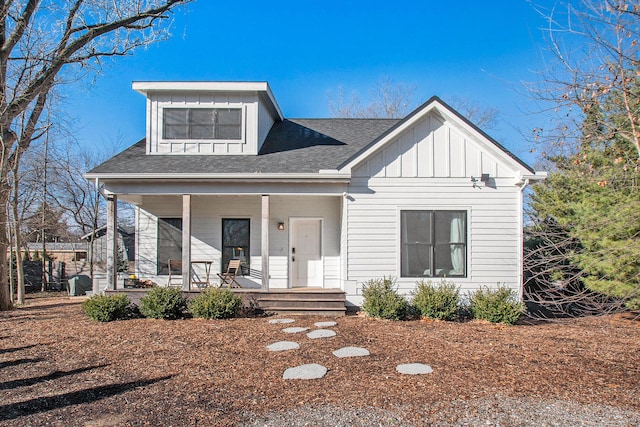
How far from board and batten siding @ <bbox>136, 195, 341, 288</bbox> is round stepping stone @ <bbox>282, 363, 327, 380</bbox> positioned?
5827 millimetres

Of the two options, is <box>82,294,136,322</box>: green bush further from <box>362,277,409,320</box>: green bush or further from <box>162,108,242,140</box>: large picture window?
<box>362,277,409,320</box>: green bush

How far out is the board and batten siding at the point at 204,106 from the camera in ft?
38.3

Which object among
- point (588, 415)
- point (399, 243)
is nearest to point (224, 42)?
point (399, 243)

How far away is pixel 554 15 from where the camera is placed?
523 centimetres

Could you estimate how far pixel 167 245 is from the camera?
39.3ft

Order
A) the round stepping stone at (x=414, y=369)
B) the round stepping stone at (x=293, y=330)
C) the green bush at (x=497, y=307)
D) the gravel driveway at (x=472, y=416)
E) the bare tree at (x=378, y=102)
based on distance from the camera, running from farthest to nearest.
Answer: the bare tree at (x=378, y=102), the green bush at (x=497, y=307), the round stepping stone at (x=293, y=330), the round stepping stone at (x=414, y=369), the gravel driveway at (x=472, y=416)

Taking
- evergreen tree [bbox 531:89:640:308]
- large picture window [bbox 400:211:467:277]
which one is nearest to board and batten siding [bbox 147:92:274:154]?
large picture window [bbox 400:211:467:277]

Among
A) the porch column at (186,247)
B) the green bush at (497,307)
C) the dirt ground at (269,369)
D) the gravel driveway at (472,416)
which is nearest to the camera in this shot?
the gravel driveway at (472,416)

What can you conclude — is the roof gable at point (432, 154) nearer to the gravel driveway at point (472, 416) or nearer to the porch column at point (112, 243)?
the porch column at point (112, 243)

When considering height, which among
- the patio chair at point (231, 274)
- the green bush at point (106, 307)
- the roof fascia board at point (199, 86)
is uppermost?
the roof fascia board at point (199, 86)

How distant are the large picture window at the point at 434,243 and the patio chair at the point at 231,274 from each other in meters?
3.93

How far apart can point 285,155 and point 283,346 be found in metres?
5.70

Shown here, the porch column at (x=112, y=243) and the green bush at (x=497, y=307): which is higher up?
the porch column at (x=112, y=243)

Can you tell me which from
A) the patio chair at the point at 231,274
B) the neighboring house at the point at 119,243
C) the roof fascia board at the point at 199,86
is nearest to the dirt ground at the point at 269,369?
the patio chair at the point at 231,274
